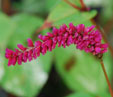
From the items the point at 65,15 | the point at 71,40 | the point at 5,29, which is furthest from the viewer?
the point at 5,29

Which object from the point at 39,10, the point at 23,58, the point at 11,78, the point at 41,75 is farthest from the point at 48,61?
the point at 23,58

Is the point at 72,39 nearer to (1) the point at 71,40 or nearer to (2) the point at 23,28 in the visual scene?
(1) the point at 71,40

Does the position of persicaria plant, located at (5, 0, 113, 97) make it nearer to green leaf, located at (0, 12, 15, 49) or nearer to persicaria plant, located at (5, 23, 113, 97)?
persicaria plant, located at (5, 23, 113, 97)

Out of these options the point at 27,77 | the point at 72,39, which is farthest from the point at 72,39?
the point at 27,77

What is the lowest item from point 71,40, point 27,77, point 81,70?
point 81,70

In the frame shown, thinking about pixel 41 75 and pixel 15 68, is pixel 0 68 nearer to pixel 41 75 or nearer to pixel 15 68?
pixel 15 68

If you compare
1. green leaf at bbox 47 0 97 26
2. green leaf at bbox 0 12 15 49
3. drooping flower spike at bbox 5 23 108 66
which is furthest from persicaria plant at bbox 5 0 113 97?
green leaf at bbox 0 12 15 49
